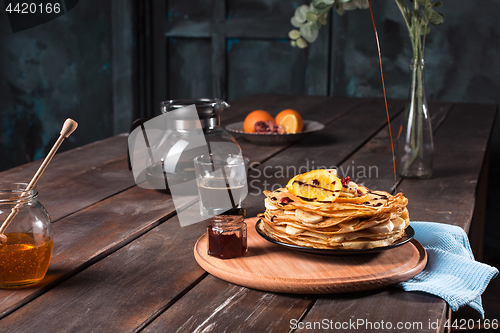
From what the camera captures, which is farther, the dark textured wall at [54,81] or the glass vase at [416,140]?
the dark textured wall at [54,81]

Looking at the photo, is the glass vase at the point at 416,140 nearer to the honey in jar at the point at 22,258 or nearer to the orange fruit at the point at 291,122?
the orange fruit at the point at 291,122

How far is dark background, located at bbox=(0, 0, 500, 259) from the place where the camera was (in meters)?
3.10

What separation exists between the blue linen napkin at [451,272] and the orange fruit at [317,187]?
16 cm

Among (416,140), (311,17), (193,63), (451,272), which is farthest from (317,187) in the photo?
(193,63)

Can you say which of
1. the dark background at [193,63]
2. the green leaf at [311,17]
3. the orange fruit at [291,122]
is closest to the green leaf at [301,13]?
the green leaf at [311,17]

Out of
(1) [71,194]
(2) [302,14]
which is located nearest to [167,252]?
(1) [71,194]

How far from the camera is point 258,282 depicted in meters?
0.73

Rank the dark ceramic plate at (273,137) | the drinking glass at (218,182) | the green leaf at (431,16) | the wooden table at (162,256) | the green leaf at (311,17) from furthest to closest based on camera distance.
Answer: the dark ceramic plate at (273,137)
the green leaf at (311,17)
the green leaf at (431,16)
the drinking glass at (218,182)
the wooden table at (162,256)

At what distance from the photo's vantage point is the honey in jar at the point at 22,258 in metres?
0.71

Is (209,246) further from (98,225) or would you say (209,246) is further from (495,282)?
(495,282)

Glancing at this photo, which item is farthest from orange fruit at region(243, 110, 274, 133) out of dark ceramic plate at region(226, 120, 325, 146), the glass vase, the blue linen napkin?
the blue linen napkin

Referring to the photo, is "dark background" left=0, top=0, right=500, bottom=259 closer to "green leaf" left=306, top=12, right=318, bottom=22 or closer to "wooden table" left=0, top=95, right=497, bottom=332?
"wooden table" left=0, top=95, right=497, bottom=332

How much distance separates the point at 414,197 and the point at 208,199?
1.57 feet

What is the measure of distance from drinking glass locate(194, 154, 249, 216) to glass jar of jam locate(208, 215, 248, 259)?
0.24 m
